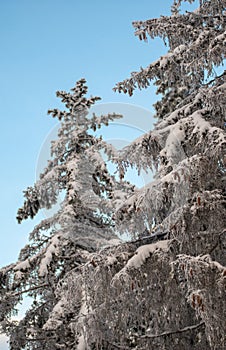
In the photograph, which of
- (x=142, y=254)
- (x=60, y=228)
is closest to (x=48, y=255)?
(x=60, y=228)

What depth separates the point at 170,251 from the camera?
592 cm

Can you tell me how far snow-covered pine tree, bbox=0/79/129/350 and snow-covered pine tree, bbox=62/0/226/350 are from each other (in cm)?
394

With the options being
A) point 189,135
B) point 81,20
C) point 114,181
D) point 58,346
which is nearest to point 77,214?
point 114,181

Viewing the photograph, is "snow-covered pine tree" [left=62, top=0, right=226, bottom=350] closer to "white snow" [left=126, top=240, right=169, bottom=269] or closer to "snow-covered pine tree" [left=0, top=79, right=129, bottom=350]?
"white snow" [left=126, top=240, right=169, bottom=269]

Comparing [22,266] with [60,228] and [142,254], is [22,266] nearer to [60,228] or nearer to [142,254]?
[60,228]

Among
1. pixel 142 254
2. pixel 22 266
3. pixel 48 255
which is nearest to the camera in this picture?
pixel 142 254

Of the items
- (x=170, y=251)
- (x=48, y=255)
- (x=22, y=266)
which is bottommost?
(x=170, y=251)

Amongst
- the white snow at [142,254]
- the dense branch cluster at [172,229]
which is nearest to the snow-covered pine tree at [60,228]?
the dense branch cluster at [172,229]

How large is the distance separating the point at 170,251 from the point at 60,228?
5854 mm

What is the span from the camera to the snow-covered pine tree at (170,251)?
5676 millimetres

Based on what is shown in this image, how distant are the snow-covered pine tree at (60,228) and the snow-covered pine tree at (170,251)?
3.94m

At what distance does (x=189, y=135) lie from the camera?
662 cm

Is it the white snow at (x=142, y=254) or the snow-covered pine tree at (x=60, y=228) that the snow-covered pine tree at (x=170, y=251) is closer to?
the white snow at (x=142, y=254)

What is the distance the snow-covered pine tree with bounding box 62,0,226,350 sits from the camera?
18.6ft
